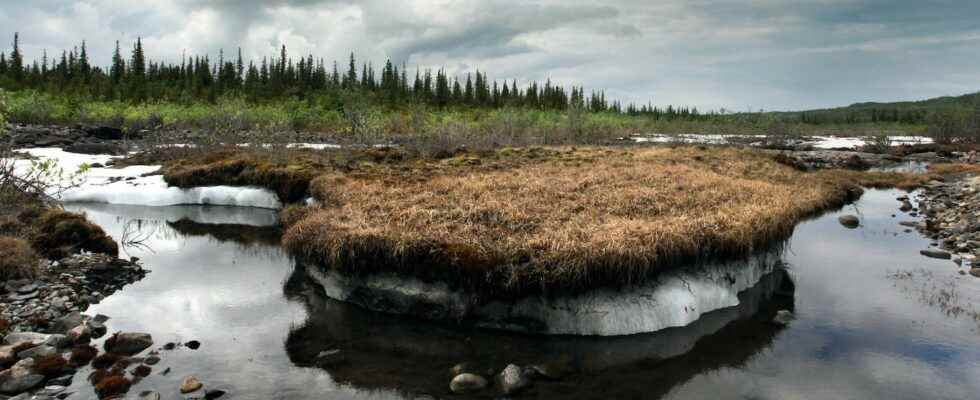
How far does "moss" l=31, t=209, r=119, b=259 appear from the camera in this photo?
15.5 meters

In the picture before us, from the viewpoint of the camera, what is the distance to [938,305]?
1316 cm

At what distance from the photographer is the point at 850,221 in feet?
74.7

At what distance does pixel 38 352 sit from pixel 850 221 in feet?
80.5

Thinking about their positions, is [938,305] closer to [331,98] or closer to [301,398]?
[301,398]

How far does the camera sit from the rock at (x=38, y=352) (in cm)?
968

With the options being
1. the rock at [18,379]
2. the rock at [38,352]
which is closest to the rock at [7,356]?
the rock at [38,352]

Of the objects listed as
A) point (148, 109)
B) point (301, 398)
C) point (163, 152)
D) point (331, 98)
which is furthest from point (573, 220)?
point (331, 98)

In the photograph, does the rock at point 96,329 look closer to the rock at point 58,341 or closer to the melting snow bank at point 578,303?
the rock at point 58,341

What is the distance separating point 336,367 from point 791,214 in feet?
40.8

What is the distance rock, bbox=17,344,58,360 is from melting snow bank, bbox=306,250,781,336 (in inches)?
203

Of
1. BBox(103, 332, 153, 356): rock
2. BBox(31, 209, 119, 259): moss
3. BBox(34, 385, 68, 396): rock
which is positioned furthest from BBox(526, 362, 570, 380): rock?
BBox(31, 209, 119, 259): moss

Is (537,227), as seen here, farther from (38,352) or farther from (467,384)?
(38,352)

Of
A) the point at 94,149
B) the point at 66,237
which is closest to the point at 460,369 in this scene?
the point at 66,237

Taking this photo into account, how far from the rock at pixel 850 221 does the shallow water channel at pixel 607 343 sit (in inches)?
245
